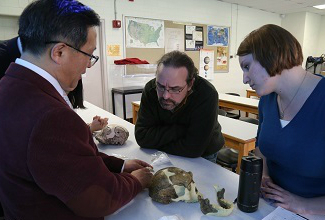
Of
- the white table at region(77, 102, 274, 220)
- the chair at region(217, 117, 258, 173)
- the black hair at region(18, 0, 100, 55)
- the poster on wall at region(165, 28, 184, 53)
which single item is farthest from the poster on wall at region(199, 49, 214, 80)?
the black hair at region(18, 0, 100, 55)

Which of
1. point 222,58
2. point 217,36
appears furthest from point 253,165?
point 222,58

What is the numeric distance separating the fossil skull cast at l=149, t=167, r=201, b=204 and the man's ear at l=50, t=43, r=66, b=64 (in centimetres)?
58

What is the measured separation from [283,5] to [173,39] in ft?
10.3

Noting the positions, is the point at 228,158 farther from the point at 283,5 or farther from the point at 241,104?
the point at 283,5

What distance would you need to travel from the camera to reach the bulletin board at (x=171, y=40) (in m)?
4.60

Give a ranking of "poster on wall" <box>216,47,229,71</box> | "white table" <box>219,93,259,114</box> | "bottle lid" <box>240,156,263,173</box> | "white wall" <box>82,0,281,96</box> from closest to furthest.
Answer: "bottle lid" <box>240,156,263,173</box>
"white table" <box>219,93,259,114</box>
"white wall" <box>82,0,281,96</box>
"poster on wall" <box>216,47,229,71</box>

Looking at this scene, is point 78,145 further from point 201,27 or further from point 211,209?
point 201,27

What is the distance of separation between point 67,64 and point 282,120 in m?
0.89

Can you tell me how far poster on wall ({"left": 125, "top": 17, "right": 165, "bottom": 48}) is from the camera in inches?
179

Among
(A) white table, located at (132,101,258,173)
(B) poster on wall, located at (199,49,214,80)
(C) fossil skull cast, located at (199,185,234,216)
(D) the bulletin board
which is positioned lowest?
(A) white table, located at (132,101,258,173)

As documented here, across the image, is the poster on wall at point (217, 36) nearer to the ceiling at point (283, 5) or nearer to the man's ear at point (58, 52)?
the ceiling at point (283, 5)

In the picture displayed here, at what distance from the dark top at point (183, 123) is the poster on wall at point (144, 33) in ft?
11.0

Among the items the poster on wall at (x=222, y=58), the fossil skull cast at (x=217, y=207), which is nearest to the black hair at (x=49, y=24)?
the fossil skull cast at (x=217, y=207)

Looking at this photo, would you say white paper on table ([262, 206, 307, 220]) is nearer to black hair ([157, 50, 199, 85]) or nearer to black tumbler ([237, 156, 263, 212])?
black tumbler ([237, 156, 263, 212])
